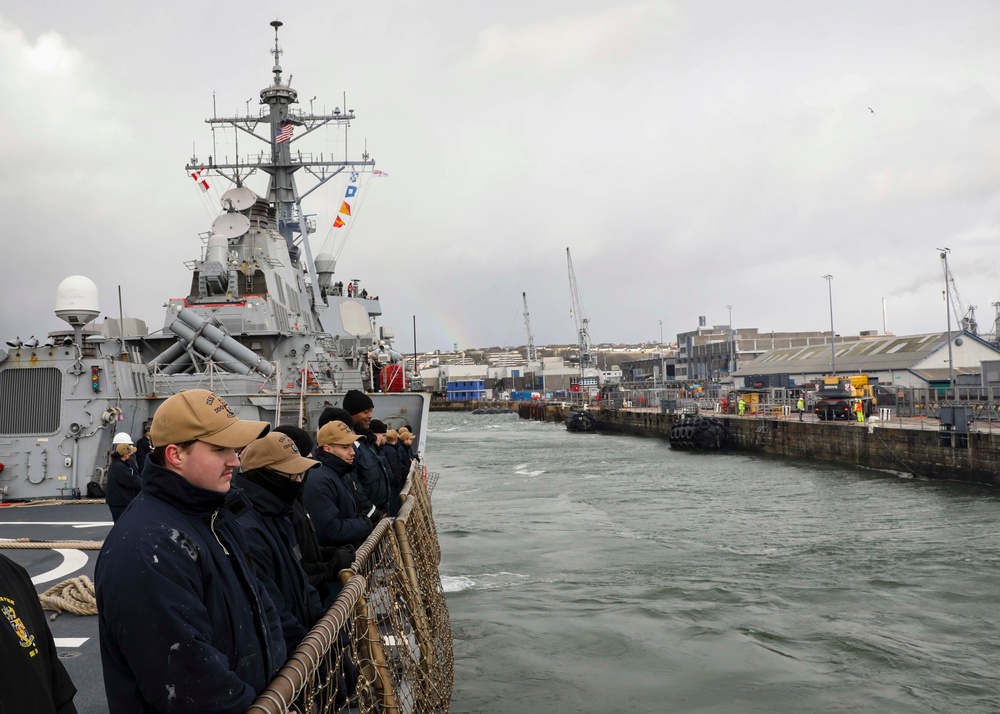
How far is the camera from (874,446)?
93.8ft

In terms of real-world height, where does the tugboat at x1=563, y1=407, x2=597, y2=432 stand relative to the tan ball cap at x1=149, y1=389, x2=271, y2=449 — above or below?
below

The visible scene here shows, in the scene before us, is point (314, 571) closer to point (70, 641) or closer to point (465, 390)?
point (70, 641)

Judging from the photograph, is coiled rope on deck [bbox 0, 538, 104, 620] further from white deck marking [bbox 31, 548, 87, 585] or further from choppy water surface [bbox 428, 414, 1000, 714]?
choppy water surface [bbox 428, 414, 1000, 714]

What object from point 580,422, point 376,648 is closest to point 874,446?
point 376,648

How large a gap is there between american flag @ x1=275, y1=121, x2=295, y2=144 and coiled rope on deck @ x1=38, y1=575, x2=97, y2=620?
22.2 m

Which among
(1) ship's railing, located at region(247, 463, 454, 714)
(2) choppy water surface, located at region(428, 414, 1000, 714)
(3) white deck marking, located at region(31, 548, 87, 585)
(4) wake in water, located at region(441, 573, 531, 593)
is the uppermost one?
(1) ship's railing, located at region(247, 463, 454, 714)

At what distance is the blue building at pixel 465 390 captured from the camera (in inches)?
4867

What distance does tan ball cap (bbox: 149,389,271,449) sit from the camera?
240cm

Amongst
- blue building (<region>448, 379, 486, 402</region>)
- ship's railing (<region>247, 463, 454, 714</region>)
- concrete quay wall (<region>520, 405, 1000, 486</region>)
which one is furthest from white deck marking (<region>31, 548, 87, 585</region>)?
blue building (<region>448, 379, 486, 402</region>)

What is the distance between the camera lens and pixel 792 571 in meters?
13.0

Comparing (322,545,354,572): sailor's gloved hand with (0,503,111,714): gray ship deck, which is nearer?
(322,545,354,572): sailor's gloved hand

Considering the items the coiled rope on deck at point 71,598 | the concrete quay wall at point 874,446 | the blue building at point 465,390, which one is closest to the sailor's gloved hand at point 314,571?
the coiled rope on deck at point 71,598

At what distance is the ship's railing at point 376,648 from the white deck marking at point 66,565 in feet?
11.2

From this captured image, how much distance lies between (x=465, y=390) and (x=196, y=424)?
121891 millimetres
